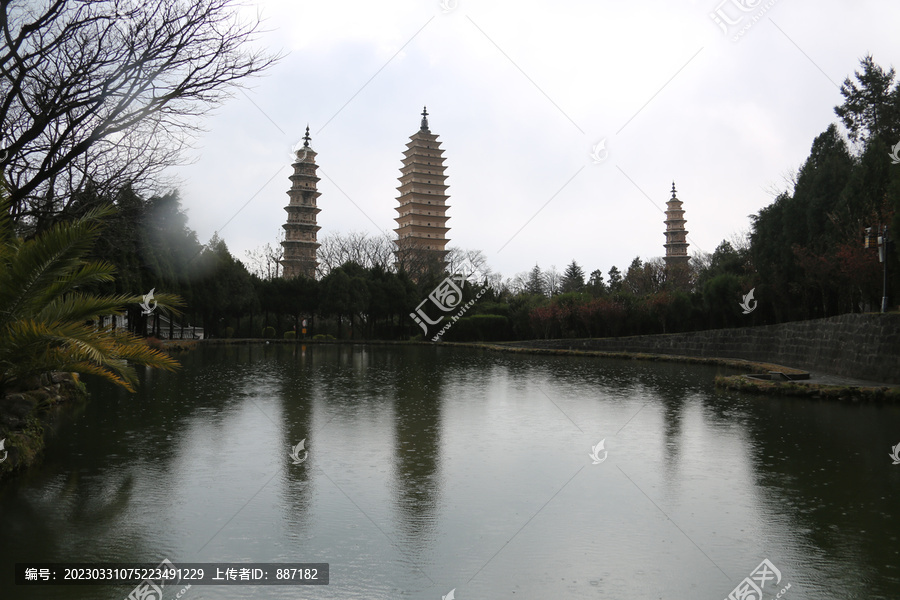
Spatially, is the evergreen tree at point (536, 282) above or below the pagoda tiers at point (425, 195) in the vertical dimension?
below

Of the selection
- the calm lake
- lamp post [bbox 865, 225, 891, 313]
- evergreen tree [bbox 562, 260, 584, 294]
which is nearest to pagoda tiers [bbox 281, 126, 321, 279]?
evergreen tree [bbox 562, 260, 584, 294]

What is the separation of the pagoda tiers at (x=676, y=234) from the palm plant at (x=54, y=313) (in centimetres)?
6248

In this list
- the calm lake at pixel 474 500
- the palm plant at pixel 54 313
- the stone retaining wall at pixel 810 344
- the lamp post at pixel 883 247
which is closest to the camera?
the calm lake at pixel 474 500

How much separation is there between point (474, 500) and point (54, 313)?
4322 millimetres

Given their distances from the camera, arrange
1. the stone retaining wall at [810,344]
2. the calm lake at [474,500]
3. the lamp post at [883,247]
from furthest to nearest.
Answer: the lamp post at [883,247] < the stone retaining wall at [810,344] < the calm lake at [474,500]

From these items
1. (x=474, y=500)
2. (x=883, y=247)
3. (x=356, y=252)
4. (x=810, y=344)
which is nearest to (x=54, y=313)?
(x=474, y=500)

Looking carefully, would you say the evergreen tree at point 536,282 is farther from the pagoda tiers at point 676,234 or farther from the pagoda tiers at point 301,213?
the pagoda tiers at point 301,213

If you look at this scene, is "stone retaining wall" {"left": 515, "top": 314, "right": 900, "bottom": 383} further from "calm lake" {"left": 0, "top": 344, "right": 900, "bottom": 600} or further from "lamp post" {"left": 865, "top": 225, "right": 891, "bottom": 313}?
"calm lake" {"left": 0, "top": 344, "right": 900, "bottom": 600}

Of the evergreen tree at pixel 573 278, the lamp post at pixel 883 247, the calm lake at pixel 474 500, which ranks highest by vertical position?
the evergreen tree at pixel 573 278

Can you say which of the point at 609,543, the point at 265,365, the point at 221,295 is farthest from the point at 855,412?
the point at 221,295

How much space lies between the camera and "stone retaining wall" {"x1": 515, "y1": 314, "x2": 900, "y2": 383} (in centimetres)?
1384

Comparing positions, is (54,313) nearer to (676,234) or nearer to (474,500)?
(474,500)

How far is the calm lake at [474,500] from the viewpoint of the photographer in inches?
152

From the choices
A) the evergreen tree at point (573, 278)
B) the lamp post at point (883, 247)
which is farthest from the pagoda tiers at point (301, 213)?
the lamp post at point (883, 247)
